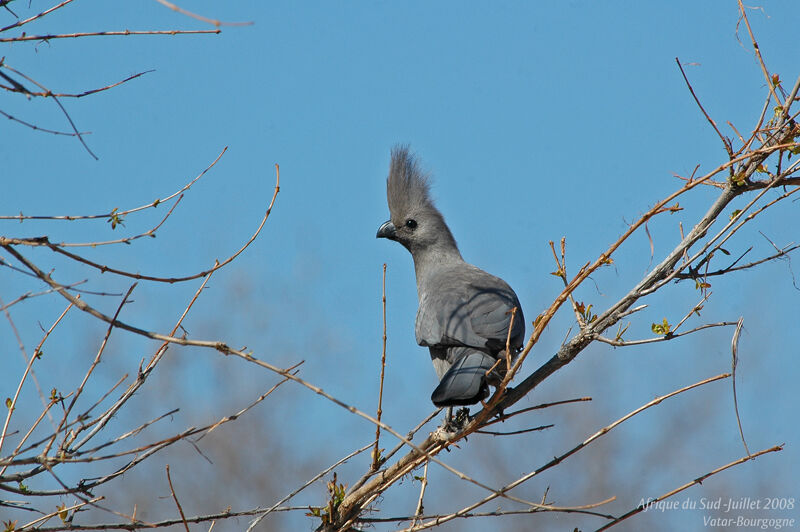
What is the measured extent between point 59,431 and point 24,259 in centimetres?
55

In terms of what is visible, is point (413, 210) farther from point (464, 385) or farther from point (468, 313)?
point (464, 385)

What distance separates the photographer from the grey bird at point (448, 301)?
4344mm

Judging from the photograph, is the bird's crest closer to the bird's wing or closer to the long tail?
the bird's wing

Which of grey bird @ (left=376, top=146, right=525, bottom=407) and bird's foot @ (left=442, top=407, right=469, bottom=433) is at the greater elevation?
grey bird @ (left=376, top=146, right=525, bottom=407)

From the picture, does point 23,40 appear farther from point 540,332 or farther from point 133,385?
point 540,332

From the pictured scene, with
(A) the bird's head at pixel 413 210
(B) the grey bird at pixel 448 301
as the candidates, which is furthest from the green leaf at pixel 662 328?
(A) the bird's head at pixel 413 210

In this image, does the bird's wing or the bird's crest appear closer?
the bird's wing

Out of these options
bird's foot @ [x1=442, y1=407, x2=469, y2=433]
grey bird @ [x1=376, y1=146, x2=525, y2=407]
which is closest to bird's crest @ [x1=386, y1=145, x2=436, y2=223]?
grey bird @ [x1=376, y1=146, x2=525, y2=407]

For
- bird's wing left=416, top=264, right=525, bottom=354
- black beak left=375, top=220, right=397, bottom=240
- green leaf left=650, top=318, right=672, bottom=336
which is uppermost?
black beak left=375, top=220, right=397, bottom=240

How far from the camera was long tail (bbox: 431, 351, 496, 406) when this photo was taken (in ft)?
13.4

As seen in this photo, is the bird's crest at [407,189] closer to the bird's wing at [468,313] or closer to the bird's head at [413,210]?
the bird's head at [413,210]

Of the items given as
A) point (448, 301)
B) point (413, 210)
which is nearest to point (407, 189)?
point (413, 210)

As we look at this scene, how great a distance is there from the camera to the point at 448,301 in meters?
5.32

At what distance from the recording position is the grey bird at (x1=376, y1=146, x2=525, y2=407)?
434cm
